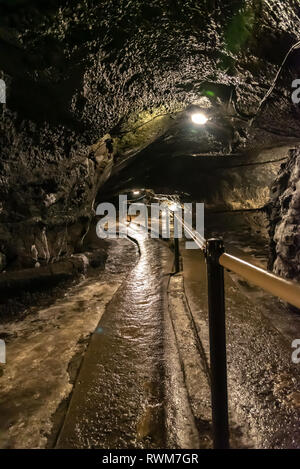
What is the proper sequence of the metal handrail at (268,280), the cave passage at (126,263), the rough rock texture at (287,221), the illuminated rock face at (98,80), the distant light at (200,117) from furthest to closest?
1. the distant light at (200,117)
2. the rough rock texture at (287,221)
3. the illuminated rock face at (98,80)
4. the cave passage at (126,263)
5. the metal handrail at (268,280)

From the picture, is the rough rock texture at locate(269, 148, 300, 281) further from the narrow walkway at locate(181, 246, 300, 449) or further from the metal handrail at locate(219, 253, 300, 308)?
the metal handrail at locate(219, 253, 300, 308)

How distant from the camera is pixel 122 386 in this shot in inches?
71.6

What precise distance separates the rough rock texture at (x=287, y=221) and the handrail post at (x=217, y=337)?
2.15 m

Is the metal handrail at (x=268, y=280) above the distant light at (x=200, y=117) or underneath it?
underneath

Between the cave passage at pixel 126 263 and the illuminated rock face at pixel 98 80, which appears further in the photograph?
the illuminated rock face at pixel 98 80

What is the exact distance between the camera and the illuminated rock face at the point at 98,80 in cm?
211

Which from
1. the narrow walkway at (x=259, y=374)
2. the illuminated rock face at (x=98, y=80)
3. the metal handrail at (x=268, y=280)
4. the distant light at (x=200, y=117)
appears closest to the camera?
the metal handrail at (x=268, y=280)

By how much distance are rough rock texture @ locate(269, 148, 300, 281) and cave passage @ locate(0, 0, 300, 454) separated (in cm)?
3

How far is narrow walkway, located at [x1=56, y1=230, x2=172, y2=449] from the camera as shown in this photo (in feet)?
4.78

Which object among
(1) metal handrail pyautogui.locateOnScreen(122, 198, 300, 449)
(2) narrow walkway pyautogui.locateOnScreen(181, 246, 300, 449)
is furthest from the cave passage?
(1) metal handrail pyautogui.locateOnScreen(122, 198, 300, 449)

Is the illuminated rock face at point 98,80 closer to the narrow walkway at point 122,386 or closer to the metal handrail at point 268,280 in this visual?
the narrow walkway at point 122,386

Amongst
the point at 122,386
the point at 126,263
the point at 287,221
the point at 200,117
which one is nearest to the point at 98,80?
the point at 200,117

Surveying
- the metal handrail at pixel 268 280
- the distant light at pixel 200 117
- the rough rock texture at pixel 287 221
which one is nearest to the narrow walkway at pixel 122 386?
the metal handrail at pixel 268 280
